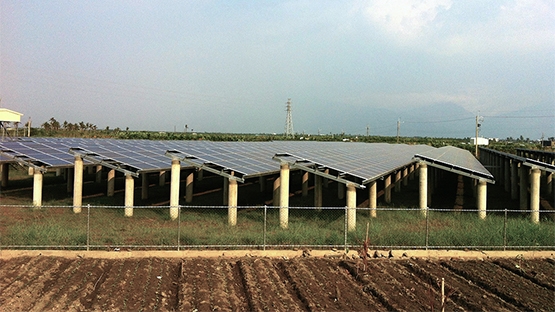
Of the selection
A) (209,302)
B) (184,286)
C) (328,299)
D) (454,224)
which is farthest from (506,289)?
(184,286)

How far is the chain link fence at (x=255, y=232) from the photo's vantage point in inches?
519

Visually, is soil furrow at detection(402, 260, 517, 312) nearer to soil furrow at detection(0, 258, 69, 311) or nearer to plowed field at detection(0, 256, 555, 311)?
plowed field at detection(0, 256, 555, 311)

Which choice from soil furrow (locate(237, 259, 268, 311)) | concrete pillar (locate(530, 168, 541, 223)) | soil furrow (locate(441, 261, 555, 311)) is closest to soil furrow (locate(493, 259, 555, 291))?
soil furrow (locate(441, 261, 555, 311))

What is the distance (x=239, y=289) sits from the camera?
32.5ft

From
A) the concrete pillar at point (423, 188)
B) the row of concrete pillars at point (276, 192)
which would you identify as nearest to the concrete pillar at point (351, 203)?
the row of concrete pillars at point (276, 192)

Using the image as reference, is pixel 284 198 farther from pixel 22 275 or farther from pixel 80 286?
pixel 22 275

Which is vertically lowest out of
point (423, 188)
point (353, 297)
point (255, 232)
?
point (353, 297)

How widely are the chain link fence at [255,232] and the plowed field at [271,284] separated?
3.71ft

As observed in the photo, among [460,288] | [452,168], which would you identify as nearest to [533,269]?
[460,288]

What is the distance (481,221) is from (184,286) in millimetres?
12927

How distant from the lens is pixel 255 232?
14.9m

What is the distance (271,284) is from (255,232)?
4642mm

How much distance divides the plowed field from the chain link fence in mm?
1130

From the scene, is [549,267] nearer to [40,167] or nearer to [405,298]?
[405,298]
